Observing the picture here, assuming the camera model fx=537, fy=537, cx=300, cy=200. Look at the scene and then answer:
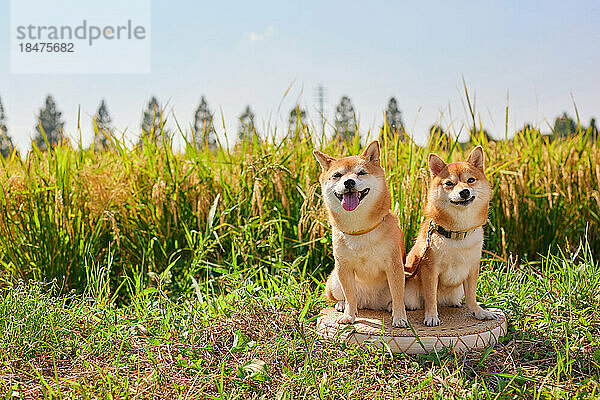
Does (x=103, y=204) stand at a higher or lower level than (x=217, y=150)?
lower

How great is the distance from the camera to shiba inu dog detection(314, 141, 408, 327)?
7.73ft

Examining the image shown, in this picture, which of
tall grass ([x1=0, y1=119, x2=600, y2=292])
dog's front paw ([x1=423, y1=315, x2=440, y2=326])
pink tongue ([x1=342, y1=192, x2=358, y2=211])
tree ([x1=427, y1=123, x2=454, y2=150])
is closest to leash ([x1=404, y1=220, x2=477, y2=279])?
dog's front paw ([x1=423, y1=315, x2=440, y2=326])

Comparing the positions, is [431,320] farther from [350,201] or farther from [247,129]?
[247,129]

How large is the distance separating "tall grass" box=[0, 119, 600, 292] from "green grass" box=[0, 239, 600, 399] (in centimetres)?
52

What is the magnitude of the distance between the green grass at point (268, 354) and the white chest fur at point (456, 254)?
0.38 m

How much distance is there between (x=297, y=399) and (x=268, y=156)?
1966 millimetres

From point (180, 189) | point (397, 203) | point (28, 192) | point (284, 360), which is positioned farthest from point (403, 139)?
point (28, 192)

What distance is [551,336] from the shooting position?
9.03 ft

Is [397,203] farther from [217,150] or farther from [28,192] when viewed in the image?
[28,192]

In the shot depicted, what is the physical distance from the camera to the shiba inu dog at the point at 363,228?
2357 millimetres

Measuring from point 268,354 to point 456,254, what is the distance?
38.7 inches

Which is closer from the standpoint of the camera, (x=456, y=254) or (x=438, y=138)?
(x=456, y=254)

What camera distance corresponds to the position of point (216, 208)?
3.92 m

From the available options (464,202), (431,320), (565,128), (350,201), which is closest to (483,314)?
(431,320)
